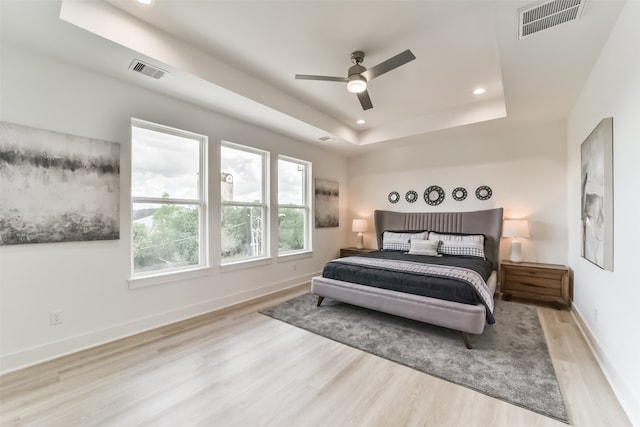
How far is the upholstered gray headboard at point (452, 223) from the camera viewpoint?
14.7 feet

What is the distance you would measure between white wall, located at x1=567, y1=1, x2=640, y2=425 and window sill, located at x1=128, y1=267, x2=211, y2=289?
4.13 meters

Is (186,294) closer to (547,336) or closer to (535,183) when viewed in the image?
(547,336)

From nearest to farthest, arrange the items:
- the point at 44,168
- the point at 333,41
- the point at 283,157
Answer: the point at 44,168 → the point at 333,41 → the point at 283,157

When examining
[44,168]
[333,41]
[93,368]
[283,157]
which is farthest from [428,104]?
[93,368]

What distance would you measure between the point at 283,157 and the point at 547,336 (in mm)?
4437

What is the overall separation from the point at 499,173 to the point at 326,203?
3.26 m

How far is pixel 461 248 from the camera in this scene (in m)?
4.33

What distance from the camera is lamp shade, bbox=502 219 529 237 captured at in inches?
163

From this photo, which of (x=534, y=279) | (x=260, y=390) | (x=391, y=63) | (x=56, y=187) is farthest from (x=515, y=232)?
(x=56, y=187)

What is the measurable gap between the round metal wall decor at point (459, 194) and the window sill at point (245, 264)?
3625 millimetres

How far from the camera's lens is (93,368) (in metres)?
2.35

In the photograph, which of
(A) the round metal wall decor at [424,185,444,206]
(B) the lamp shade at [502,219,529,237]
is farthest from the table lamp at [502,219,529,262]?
(A) the round metal wall decor at [424,185,444,206]

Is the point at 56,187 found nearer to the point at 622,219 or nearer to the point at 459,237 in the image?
the point at 622,219

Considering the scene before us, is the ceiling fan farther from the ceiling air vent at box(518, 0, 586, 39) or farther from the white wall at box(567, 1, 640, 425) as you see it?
the white wall at box(567, 1, 640, 425)
